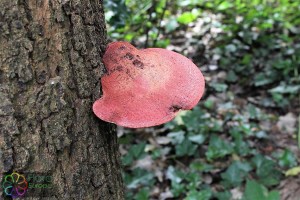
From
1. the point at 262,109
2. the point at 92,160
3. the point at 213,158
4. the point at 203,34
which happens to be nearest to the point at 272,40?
the point at 203,34

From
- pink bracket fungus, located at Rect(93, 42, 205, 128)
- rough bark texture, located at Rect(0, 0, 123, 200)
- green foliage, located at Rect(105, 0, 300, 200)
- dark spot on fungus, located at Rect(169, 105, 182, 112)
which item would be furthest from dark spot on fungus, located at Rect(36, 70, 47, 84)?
green foliage, located at Rect(105, 0, 300, 200)

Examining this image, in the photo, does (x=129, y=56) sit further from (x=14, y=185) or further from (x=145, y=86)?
(x=14, y=185)

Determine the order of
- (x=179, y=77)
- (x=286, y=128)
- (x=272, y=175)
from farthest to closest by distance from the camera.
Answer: (x=286, y=128) → (x=272, y=175) → (x=179, y=77)

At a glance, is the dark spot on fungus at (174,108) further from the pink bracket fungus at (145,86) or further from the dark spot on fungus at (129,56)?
the dark spot on fungus at (129,56)

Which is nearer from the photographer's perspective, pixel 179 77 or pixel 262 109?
pixel 179 77

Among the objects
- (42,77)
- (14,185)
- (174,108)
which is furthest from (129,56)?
(14,185)

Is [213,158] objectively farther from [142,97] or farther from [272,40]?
[272,40]
